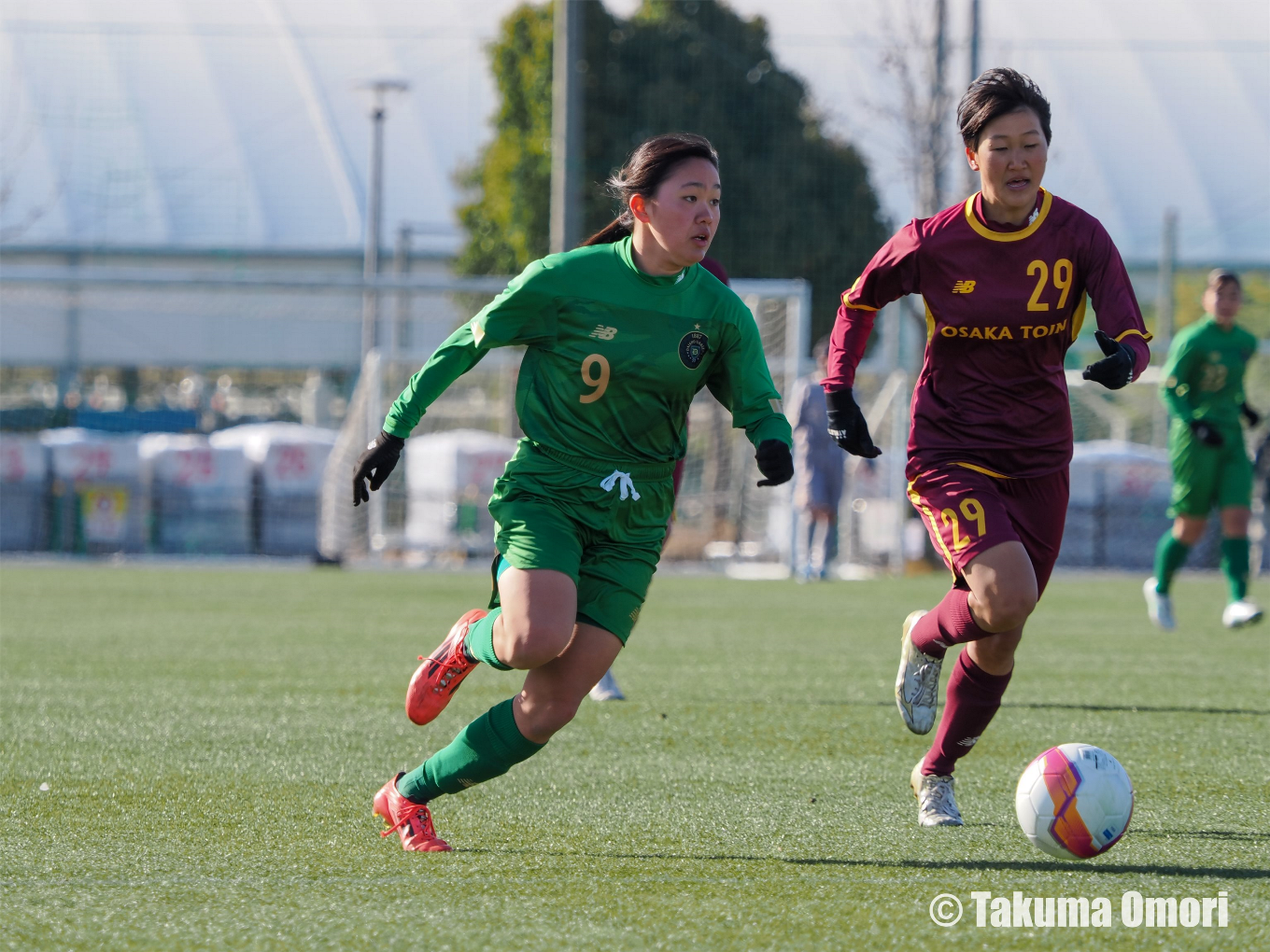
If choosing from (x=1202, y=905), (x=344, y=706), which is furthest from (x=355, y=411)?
(x=1202, y=905)

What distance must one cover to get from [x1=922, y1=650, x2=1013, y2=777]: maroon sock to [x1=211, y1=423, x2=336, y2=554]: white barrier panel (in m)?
17.0

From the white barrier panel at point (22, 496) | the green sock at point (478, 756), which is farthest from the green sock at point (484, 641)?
the white barrier panel at point (22, 496)

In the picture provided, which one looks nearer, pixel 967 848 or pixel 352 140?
pixel 967 848

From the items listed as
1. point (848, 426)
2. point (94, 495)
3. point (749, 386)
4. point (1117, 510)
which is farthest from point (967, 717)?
point (94, 495)

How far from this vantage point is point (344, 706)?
6840mm

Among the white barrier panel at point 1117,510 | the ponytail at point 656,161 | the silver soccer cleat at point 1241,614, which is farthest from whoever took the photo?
the white barrier panel at point 1117,510

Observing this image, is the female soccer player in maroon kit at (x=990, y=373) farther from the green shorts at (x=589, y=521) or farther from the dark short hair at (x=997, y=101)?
the green shorts at (x=589, y=521)

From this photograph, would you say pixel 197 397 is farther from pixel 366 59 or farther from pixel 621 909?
pixel 621 909

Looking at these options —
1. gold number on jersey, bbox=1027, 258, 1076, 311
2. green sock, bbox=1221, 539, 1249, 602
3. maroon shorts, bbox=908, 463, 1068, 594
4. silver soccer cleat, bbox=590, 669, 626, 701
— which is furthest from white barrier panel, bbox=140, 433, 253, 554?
gold number on jersey, bbox=1027, 258, 1076, 311

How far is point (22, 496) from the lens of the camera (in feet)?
66.2

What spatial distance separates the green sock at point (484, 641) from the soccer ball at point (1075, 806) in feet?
4.16

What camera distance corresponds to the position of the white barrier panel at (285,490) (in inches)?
824

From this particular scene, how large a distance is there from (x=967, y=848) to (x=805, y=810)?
2.01 ft

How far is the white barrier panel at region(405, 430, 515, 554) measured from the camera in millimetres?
20000
